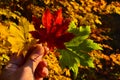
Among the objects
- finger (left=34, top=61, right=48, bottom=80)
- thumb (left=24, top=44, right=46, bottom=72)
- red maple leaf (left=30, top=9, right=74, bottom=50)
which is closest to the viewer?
red maple leaf (left=30, top=9, right=74, bottom=50)

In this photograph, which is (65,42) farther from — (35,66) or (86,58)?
(35,66)

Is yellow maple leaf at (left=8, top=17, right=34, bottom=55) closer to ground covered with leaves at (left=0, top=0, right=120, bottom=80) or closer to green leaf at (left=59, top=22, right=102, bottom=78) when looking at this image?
ground covered with leaves at (left=0, top=0, right=120, bottom=80)

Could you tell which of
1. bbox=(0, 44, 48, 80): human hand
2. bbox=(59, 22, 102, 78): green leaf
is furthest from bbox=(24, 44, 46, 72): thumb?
bbox=(59, 22, 102, 78): green leaf

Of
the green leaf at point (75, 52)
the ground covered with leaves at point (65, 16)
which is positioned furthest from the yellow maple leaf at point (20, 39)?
the green leaf at point (75, 52)

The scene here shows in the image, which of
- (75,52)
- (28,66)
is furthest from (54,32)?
(28,66)

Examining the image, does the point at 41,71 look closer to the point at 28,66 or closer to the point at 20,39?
the point at 28,66

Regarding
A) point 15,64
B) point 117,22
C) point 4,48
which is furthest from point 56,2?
point 117,22

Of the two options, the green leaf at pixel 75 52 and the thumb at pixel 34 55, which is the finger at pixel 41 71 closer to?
the thumb at pixel 34 55
